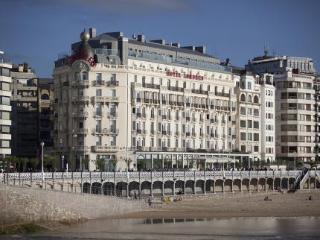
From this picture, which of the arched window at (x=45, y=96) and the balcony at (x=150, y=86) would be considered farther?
the arched window at (x=45, y=96)

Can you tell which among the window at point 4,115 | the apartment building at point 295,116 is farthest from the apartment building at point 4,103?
the apartment building at point 295,116

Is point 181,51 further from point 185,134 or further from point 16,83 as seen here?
point 16,83

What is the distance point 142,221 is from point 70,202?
8.75m

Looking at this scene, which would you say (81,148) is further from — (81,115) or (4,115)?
(4,115)

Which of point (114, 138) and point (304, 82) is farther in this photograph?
point (304, 82)

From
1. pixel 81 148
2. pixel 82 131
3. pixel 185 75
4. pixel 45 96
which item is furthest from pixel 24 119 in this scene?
pixel 185 75

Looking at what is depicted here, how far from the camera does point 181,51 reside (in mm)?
160875

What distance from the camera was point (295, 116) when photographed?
175000 mm

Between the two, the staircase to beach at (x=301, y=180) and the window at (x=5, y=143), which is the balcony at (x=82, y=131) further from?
the staircase to beach at (x=301, y=180)

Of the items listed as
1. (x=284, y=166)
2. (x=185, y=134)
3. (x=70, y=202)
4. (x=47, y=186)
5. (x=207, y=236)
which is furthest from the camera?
Result: (x=284, y=166)

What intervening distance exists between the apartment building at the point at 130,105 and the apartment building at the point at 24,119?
1229 centimetres

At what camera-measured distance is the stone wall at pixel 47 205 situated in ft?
257

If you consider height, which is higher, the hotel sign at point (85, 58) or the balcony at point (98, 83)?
the hotel sign at point (85, 58)

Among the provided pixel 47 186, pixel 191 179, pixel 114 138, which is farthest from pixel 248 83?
pixel 47 186
